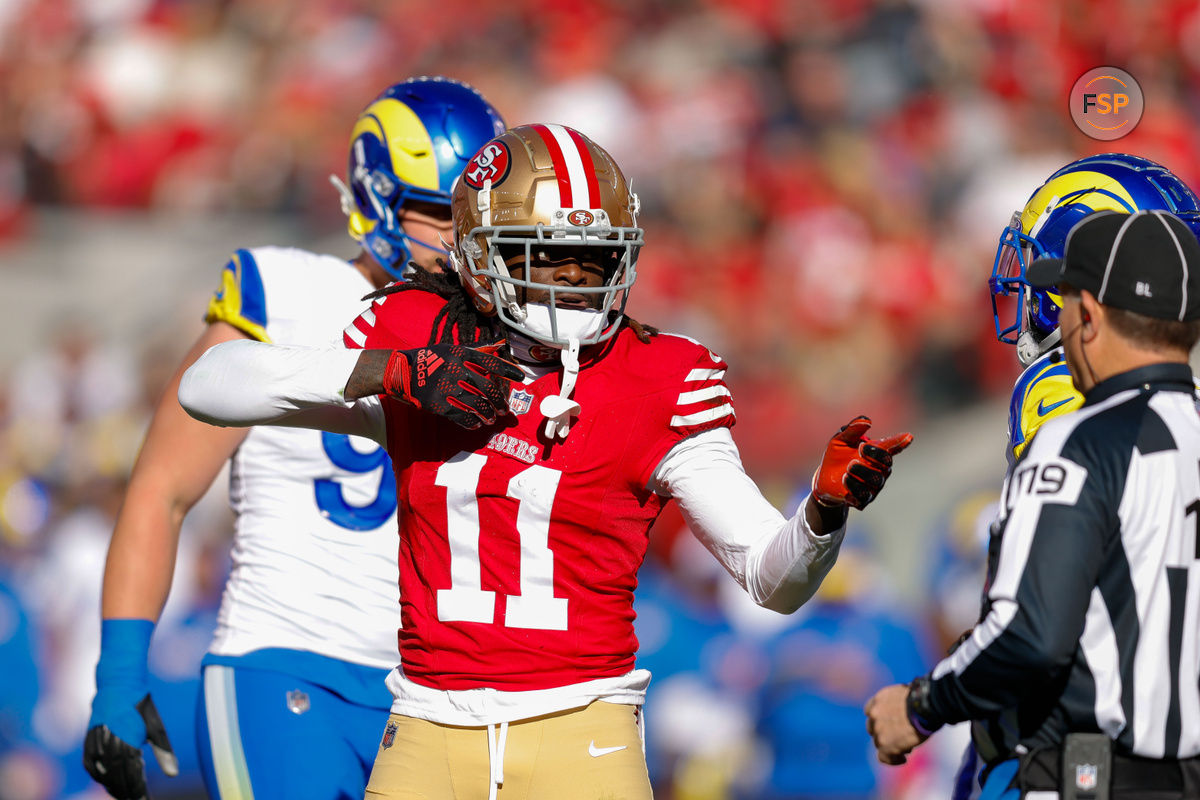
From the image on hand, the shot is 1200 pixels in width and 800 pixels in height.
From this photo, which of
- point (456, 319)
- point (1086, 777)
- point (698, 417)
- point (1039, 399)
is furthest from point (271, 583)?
point (1086, 777)

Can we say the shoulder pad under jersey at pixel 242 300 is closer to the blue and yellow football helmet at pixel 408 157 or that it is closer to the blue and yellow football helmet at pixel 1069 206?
the blue and yellow football helmet at pixel 408 157

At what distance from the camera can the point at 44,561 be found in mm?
9094

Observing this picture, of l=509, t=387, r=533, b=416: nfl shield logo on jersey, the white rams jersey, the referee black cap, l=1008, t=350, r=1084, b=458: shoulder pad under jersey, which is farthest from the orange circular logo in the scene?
the white rams jersey

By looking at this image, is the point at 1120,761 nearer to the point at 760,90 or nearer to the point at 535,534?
the point at 535,534

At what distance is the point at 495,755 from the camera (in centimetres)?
259

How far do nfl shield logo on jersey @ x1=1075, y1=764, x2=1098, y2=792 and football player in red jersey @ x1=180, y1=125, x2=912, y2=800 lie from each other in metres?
0.54

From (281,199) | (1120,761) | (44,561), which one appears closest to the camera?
(1120,761)

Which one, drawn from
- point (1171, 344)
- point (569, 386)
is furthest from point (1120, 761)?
point (569, 386)

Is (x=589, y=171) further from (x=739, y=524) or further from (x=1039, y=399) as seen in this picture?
(x=1039, y=399)

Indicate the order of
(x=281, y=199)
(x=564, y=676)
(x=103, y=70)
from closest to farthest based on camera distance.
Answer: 1. (x=564, y=676)
2. (x=281, y=199)
3. (x=103, y=70)

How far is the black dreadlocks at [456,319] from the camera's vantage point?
2.84m

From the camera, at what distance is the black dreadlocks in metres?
2.84

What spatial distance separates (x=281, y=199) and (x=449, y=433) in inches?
353

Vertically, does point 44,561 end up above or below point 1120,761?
below
